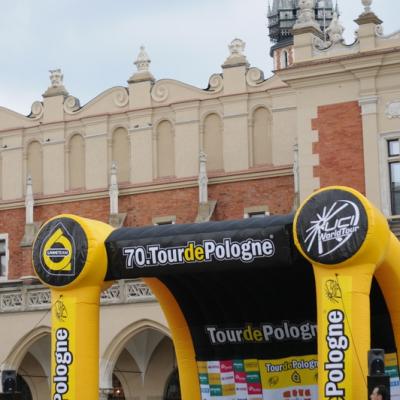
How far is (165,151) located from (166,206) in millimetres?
1531

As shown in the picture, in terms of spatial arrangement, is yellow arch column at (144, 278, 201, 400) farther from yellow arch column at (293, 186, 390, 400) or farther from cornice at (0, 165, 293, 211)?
cornice at (0, 165, 293, 211)

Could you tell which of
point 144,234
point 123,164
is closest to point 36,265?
point 144,234

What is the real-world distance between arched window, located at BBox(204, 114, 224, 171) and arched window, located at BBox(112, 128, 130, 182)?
246cm

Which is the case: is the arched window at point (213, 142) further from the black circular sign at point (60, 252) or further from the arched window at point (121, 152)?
the black circular sign at point (60, 252)

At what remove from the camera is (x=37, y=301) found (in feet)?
108

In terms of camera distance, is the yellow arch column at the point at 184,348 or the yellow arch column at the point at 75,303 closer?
the yellow arch column at the point at 75,303

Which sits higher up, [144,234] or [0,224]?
[0,224]

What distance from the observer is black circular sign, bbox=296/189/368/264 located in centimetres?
1706

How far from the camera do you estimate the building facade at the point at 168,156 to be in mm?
28594

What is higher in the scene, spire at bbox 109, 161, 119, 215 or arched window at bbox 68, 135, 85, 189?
arched window at bbox 68, 135, 85, 189

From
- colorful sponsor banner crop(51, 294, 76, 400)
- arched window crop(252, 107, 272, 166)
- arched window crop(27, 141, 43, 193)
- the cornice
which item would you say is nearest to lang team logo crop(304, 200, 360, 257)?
colorful sponsor banner crop(51, 294, 76, 400)

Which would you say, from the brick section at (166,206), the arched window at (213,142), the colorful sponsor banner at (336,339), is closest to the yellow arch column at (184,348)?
the colorful sponsor banner at (336,339)

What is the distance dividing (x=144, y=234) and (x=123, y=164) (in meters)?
16.2

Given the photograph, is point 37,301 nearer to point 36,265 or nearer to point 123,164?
point 123,164
